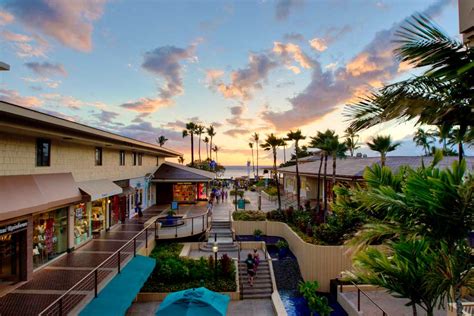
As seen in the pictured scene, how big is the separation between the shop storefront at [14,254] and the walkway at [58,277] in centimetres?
61

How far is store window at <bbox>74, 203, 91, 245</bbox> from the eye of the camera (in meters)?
15.1

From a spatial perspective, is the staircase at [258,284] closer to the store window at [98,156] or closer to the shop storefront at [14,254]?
the shop storefront at [14,254]

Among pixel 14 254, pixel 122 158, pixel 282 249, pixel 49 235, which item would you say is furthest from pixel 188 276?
pixel 122 158

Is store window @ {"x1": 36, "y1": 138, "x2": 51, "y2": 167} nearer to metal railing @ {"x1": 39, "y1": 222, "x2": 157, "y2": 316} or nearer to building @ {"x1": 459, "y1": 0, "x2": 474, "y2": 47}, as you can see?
metal railing @ {"x1": 39, "y1": 222, "x2": 157, "y2": 316}

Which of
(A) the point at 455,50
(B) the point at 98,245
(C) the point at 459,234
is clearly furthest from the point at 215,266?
(A) the point at 455,50

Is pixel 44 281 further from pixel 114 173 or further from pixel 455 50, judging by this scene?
pixel 455 50

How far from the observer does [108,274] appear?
10.8 metres

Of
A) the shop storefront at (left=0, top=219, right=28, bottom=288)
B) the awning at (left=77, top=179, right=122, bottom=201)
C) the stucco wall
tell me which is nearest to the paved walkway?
the shop storefront at (left=0, top=219, right=28, bottom=288)

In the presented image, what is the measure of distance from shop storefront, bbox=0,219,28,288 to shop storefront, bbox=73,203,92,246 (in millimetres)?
4104

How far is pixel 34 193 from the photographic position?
1073 centimetres

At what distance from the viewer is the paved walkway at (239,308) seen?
11.8m

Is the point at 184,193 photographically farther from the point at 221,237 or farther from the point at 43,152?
the point at 43,152

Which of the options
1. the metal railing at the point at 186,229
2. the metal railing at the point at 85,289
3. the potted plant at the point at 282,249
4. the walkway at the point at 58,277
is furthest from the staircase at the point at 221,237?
the metal railing at the point at 85,289

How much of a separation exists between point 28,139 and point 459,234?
13.8m
